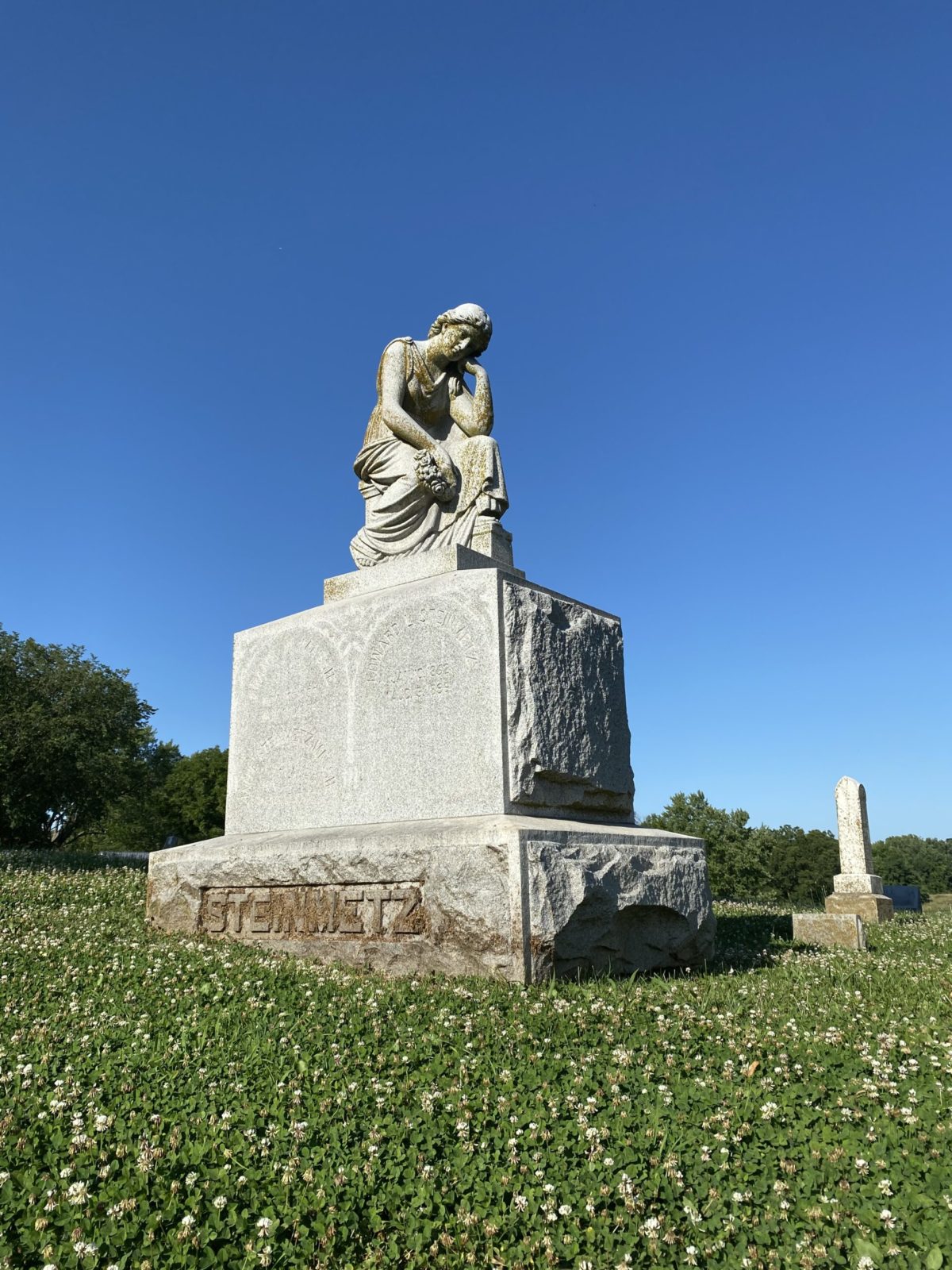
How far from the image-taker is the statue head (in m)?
7.39

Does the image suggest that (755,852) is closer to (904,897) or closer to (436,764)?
(904,897)

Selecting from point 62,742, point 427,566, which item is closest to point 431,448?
point 427,566

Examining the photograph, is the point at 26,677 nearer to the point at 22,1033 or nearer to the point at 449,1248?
the point at 22,1033

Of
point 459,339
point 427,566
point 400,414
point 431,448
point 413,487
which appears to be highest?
point 459,339

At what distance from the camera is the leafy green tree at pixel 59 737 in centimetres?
2275

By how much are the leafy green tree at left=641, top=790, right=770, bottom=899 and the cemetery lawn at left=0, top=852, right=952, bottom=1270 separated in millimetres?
37293

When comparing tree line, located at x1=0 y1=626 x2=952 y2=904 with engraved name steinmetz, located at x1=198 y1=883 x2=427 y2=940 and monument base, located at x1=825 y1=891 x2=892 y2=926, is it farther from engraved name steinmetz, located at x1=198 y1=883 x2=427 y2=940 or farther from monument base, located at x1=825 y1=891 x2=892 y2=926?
engraved name steinmetz, located at x1=198 y1=883 x2=427 y2=940

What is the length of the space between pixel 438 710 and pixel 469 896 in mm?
1312

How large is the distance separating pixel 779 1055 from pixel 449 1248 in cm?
179

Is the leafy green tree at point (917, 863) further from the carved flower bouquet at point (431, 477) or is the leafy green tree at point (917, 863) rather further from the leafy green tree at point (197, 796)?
the carved flower bouquet at point (431, 477)

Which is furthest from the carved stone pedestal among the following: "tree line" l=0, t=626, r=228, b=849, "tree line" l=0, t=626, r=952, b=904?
"tree line" l=0, t=626, r=228, b=849

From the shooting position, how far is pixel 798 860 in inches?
1826

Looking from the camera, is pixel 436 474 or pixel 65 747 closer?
pixel 436 474

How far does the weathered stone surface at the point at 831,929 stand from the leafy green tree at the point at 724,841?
3298 centimetres
